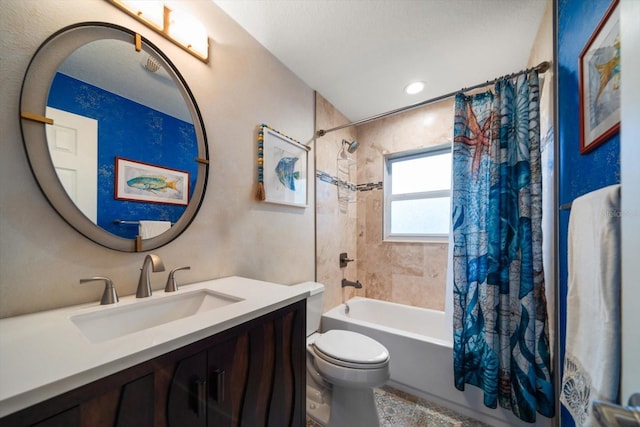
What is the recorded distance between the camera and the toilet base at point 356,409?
1311mm

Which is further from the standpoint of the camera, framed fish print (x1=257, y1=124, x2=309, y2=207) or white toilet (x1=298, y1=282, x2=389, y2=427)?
framed fish print (x1=257, y1=124, x2=309, y2=207)

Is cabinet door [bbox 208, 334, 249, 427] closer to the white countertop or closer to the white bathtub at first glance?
the white countertop

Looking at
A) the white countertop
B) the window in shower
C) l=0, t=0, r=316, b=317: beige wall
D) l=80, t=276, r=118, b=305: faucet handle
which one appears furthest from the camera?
the window in shower

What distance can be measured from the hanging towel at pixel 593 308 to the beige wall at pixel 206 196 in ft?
4.52

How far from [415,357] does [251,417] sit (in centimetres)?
131

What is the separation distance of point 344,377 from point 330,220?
1303 millimetres

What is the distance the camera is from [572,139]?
97cm

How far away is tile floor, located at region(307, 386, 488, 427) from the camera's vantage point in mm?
1436

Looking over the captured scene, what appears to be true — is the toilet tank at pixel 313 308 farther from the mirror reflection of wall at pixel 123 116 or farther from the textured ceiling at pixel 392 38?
the textured ceiling at pixel 392 38

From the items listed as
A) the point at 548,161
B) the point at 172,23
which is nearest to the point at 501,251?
the point at 548,161

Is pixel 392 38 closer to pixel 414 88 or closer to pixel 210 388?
pixel 414 88

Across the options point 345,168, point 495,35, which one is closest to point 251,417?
point 345,168

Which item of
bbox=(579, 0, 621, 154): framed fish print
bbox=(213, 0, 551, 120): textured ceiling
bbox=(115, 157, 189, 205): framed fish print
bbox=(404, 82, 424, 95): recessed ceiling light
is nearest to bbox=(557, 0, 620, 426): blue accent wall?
bbox=(579, 0, 621, 154): framed fish print

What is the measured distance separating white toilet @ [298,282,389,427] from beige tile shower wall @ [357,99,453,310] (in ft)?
3.54
